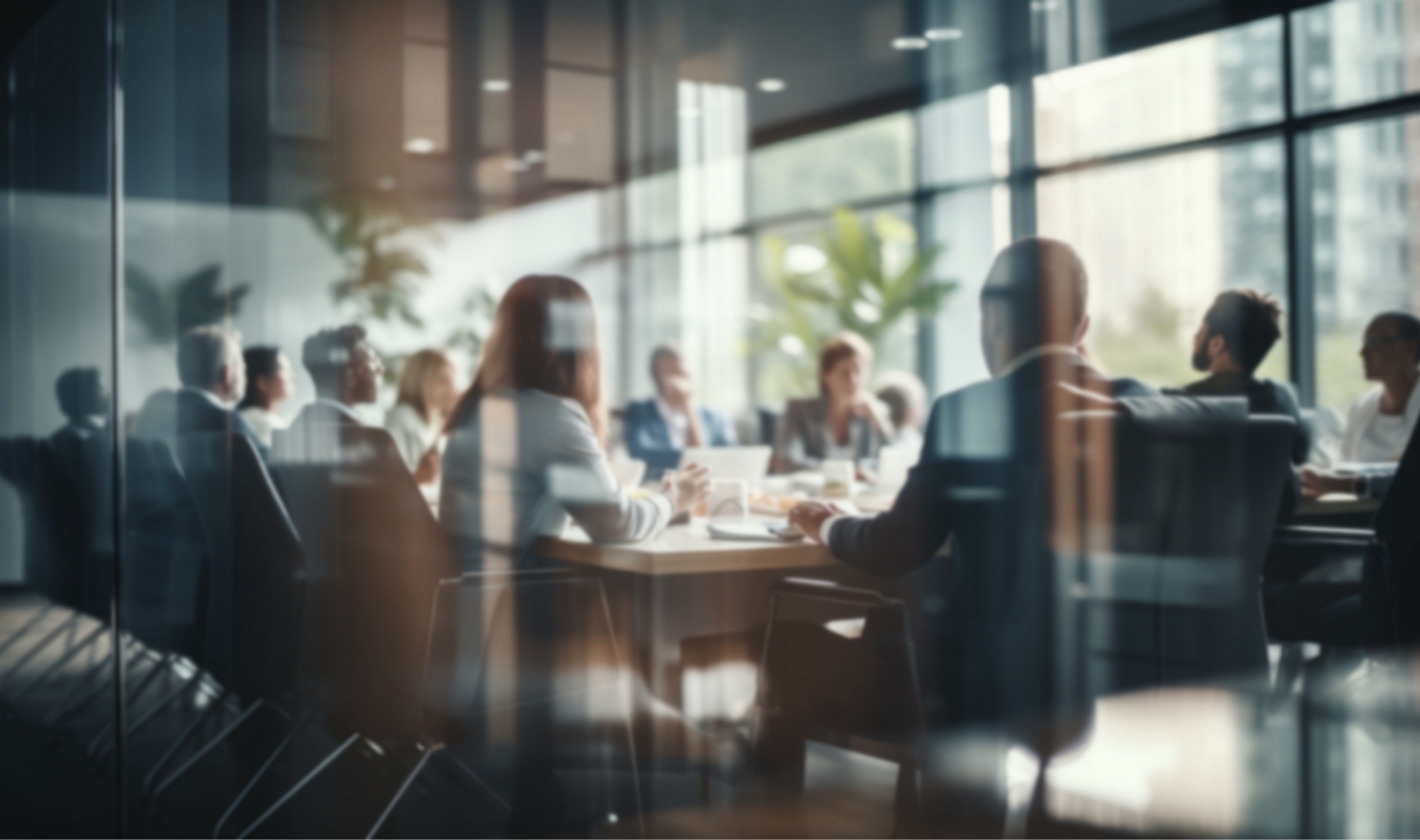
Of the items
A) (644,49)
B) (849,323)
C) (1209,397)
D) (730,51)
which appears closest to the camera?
(1209,397)

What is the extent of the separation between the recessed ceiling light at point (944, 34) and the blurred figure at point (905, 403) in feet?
2.51

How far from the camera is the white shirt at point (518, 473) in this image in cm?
214

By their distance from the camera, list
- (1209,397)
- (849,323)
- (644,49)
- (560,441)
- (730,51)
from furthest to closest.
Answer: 1. (849,323)
2. (730,51)
3. (644,49)
4. (560,441)
5. (1209,397)

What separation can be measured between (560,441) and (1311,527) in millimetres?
1463

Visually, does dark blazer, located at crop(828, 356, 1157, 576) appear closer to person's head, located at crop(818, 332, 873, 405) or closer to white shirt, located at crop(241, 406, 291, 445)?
white shirt, located at crop(241, 406, 291, 445)

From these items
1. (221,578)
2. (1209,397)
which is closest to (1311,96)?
(1209,397)

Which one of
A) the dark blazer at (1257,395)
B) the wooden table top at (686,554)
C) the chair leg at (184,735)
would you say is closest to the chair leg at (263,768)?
the chair leg at (184,735)

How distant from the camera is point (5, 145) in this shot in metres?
2.80

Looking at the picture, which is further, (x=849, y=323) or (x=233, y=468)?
(x=849, y=323)

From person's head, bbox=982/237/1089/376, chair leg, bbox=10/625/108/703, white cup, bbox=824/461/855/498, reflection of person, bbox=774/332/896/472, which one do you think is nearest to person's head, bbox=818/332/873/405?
reflection of person, bbox=774/332/896/472

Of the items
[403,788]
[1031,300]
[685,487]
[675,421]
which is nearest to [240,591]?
[403,788]

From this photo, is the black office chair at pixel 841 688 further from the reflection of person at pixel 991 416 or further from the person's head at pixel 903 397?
the person's head at pixel 903 397

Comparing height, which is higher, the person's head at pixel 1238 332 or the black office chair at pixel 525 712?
the person's head at pixel 1238 332

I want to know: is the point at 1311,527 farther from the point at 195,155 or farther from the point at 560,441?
the point at 195,155
